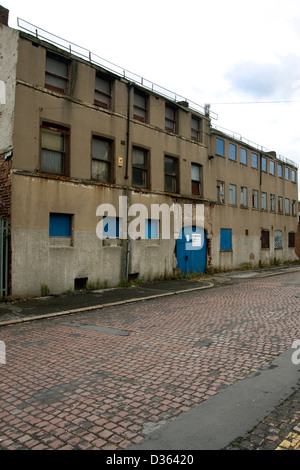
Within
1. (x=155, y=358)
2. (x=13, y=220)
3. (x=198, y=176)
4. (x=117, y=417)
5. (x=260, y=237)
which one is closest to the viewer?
(x=117, y=417)

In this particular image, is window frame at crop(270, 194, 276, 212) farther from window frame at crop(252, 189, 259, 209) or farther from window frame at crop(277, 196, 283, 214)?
window frame at crop(252, 189, 259, 209)

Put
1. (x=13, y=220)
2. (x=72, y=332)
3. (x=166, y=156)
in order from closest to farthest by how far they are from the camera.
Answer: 1. (x=72, y=332)
2. (x=13, y=220)
3. (x=166, y=156)

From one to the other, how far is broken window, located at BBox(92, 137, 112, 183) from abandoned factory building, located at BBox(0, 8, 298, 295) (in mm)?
48

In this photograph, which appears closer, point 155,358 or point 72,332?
point 155,358

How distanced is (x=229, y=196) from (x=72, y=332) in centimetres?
1894

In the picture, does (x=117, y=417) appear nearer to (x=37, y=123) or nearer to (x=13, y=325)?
(x=13, y=325)

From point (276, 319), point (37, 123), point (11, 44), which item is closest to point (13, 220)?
point (37, 123)

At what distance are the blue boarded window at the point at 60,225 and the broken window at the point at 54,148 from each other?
1.72 metres

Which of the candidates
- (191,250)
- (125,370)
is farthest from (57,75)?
(125,370)

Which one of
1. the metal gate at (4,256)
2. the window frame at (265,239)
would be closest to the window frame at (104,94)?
the metal gate at (4,256)

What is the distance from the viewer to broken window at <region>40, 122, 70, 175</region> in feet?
43.9

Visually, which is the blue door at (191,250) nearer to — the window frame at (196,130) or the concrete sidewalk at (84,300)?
the concrete sidewalk at (84,300)

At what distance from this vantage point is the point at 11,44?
12750 millimetres

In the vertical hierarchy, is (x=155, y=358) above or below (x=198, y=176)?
below
